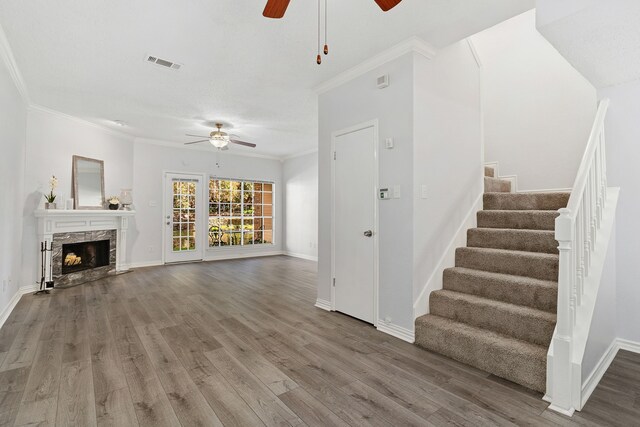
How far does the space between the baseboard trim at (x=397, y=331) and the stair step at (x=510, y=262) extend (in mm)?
920

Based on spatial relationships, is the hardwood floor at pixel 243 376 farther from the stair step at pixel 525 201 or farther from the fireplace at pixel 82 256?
the stair step at pixel 525 201

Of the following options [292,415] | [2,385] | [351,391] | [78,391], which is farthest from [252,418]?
[2,385]

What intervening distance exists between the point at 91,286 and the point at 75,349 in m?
2.82

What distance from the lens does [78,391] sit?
2.08 metres

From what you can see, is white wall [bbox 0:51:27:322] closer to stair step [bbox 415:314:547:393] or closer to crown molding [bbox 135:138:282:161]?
crown molding [bbox 135:138:282:161]

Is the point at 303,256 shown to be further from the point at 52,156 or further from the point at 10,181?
the point at 10,181

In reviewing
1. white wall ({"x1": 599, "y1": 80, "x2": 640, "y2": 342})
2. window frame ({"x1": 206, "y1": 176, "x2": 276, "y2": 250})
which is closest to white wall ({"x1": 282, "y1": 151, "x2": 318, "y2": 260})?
window frame ({"x1": 206, "y1": 176, "x2": 276, "y2": 250})

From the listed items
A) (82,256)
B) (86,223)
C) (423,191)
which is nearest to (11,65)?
(86,223)

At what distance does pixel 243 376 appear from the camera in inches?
90.3

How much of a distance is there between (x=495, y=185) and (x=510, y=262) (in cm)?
157

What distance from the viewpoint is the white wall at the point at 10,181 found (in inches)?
133

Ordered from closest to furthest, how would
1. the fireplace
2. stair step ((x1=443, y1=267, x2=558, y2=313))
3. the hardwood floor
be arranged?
the hardwood floor → stair step ((x1=443, y1=267, x2=558, y2=313)) → the fireplace

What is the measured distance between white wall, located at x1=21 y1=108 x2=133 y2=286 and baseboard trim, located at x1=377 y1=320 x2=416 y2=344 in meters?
5.22

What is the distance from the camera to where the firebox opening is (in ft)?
17.7
